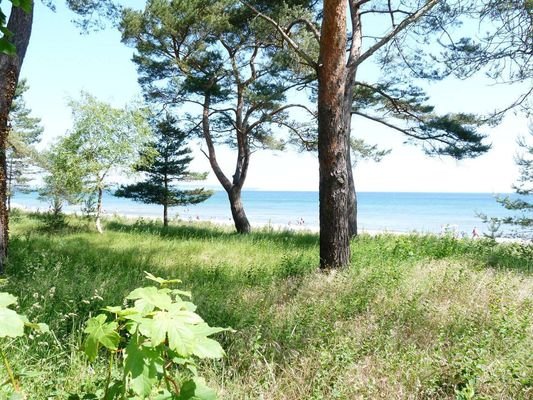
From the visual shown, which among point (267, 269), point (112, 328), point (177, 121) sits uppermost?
point (177, 121)

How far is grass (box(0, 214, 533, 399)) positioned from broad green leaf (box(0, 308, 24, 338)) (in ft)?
1.81

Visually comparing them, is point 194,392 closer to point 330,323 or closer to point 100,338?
point 100,338

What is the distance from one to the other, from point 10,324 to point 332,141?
19.8 ft

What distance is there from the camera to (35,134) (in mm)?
36062

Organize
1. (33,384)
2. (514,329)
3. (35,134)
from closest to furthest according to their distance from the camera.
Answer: (33,384)
(514,329)
(35,134)

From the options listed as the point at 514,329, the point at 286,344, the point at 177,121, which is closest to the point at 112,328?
the point at 286,344

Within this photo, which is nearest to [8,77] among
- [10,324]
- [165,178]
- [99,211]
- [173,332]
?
[10,324]

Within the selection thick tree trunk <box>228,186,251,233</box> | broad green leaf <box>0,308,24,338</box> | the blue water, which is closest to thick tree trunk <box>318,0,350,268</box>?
broad green leaf <box>0,308,24,338</box>

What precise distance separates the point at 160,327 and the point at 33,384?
7.02 feet

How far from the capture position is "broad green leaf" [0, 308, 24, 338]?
1.17 m

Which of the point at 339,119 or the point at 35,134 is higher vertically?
the point at 35,134

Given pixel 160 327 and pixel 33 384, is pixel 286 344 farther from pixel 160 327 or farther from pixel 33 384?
pixel 160 327

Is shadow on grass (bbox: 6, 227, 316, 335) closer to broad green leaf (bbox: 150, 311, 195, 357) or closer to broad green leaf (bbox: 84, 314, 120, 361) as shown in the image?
broad green leaf (bbox: 84, 314, 120, 361)

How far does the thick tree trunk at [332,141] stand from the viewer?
6.77 metres
